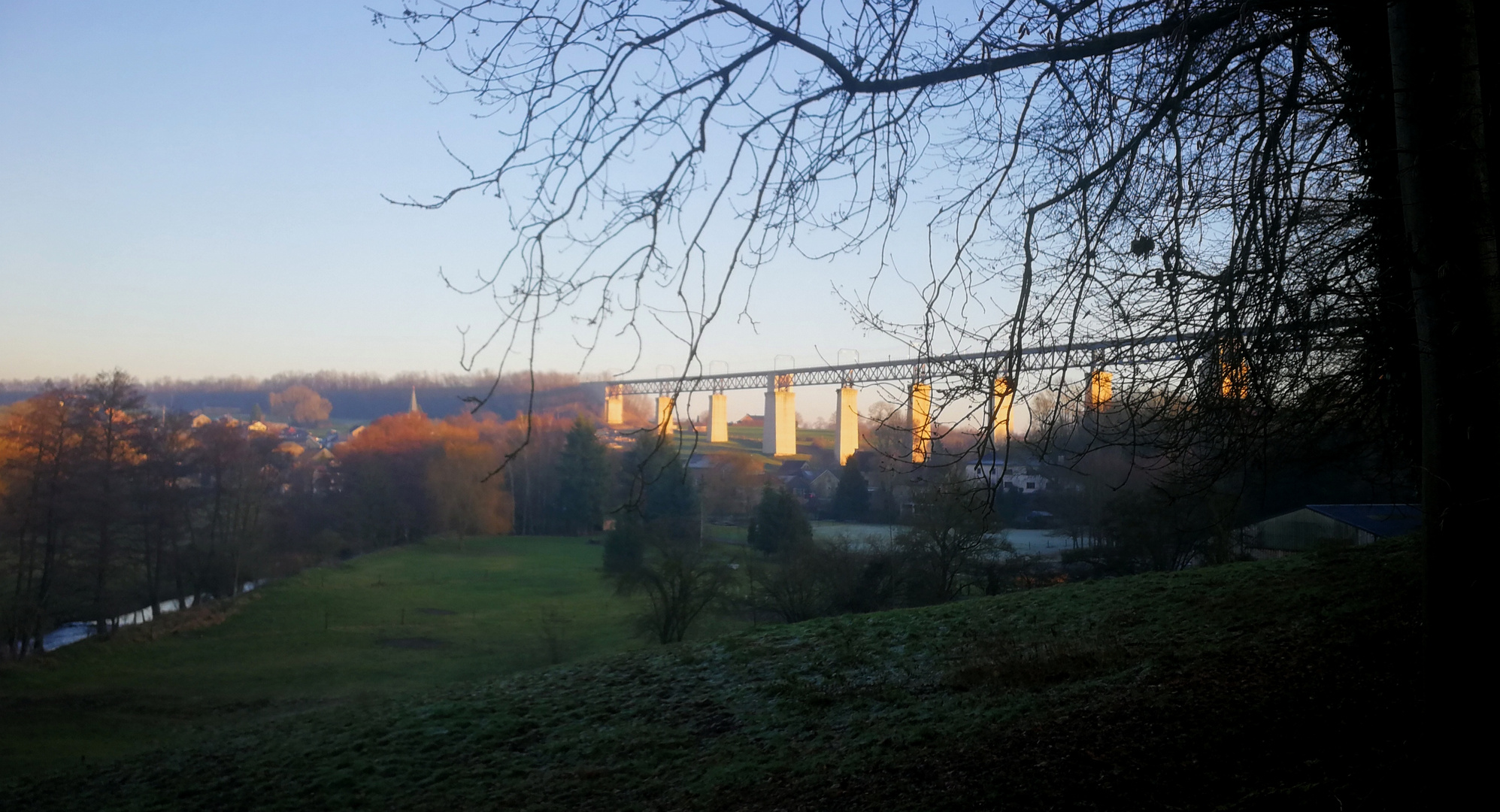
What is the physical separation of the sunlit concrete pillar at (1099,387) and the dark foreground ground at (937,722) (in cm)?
169

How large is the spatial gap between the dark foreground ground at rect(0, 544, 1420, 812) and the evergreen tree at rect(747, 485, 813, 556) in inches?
297

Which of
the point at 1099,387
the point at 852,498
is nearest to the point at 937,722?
the point at 1099,387

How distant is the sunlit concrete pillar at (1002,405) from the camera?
3.44 metres

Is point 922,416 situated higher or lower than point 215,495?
higher

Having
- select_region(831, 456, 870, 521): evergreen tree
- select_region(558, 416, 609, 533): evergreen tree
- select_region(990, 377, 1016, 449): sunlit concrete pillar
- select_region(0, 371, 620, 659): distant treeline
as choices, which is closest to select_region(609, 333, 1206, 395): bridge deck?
select_region(990, 377, 1016, 449): sunlit concrete pillar

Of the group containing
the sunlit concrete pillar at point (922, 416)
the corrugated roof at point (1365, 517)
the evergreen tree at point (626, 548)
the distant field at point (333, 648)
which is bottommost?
the distant field at point (333, 648)

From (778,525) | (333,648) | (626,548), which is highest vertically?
(778,525)

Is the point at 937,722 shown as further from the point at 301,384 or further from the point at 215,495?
the point at 301,384

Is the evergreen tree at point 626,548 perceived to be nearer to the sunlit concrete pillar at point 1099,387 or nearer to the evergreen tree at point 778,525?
the evergreen tree at point 778,525

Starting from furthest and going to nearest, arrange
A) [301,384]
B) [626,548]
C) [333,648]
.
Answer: [301,384] → [626,548] → [333,648]

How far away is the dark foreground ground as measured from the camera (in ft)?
14.0

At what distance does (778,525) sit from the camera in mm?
21094

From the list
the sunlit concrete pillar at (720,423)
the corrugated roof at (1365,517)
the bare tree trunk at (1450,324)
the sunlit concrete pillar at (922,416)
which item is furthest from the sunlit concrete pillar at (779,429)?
the bare tree trunk at (1450,324)

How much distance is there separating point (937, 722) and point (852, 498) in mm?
13936
